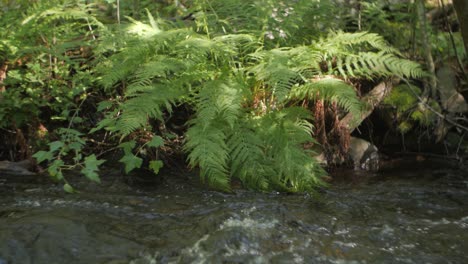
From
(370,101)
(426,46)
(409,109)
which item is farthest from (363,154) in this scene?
(426,46)

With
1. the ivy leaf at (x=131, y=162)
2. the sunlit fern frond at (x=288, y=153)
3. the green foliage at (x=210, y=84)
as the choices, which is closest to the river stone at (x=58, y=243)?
the green foliage at (x=210, y=84)

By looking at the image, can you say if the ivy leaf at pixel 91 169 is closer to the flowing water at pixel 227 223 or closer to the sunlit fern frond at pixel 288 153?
the flowing water at pixel 227 223

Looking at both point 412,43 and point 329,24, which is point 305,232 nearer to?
point 329,24

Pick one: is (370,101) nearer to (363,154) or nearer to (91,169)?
(363,154)

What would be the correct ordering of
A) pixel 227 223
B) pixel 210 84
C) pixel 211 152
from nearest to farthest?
1. pixel 227 223
2. pixel 211 152
3. pixel 210 84

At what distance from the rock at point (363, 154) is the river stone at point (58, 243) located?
99.9 inches

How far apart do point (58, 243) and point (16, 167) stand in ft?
5.57

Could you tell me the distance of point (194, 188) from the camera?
3744 mm

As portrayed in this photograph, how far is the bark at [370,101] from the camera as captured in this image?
4426mm

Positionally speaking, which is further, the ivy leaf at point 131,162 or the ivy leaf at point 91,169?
the ivy leaf at point 131,162

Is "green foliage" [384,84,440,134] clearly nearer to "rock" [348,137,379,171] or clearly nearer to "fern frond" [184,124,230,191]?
"rock" [348,137,379,171]

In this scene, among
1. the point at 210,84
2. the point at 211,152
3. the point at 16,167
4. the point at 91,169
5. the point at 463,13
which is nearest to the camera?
the point at 463,13

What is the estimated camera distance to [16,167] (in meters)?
4.02

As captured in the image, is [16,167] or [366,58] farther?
[16,167]
